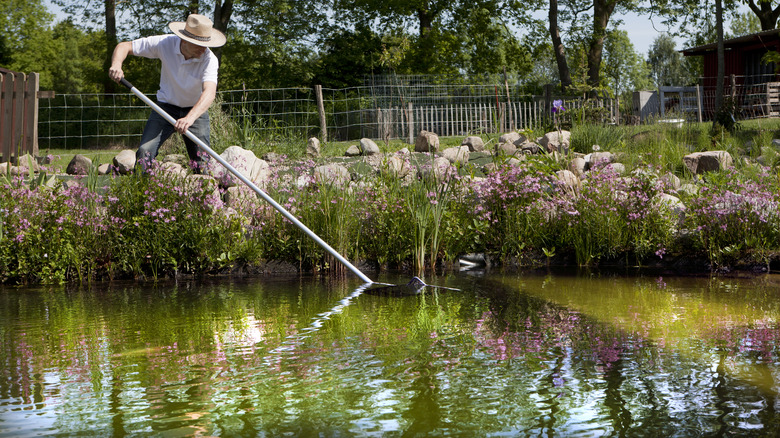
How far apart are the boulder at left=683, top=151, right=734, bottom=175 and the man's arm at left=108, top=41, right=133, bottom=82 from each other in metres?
7.04

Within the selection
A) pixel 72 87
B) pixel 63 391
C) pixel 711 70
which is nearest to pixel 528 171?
pixel 63 391

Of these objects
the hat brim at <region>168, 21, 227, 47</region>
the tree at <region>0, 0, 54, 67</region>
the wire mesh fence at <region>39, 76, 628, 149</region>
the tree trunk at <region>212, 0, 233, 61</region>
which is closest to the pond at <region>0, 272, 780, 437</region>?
the hat brim at <region>168, 21, 227, 47</region>

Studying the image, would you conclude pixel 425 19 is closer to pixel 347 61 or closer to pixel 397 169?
pixel 347 61

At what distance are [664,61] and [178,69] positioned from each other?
83487 mm

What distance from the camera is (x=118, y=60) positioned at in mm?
6180

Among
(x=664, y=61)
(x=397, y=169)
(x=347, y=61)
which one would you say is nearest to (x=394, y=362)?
(x=397, y=169)

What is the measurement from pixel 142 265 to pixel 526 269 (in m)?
3.33

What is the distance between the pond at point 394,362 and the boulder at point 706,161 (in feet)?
14.6

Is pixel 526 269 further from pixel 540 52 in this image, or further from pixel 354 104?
pixel 540 52

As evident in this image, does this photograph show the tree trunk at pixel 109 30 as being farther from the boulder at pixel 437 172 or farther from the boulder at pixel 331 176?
the boulder at pixel 437 172

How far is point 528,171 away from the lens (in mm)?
7270

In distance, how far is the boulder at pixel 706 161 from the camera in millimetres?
9656

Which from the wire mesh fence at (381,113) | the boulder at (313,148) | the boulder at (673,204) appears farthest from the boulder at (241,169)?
the wire mesh fence at (381,113)

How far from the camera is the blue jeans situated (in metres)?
6.41
